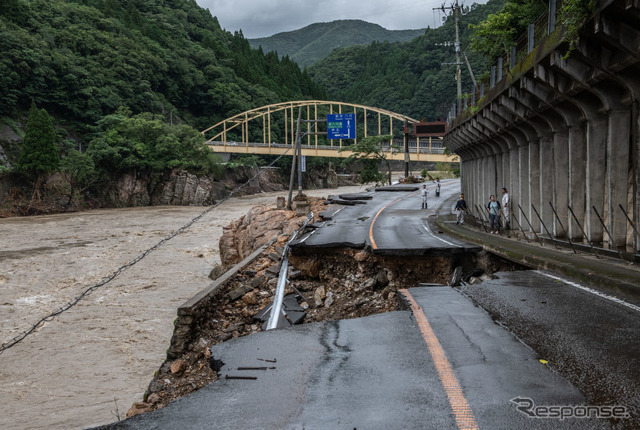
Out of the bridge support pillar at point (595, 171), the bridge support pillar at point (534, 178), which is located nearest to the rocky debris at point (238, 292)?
the bridge support pillar at point (595, 171)

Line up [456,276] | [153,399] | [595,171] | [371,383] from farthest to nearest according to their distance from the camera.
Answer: [456,276] → [595,171] → [153,399] → [371,383]

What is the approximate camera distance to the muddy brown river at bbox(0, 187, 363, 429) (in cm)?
1115

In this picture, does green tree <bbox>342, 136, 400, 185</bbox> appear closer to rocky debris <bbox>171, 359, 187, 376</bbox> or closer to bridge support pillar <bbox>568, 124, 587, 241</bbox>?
bridge support pillar <bbox>568, 124, 587, 241</bbox>

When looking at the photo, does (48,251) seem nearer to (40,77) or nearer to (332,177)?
(40,77)

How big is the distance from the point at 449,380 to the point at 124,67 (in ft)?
322

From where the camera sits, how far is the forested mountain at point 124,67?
241ft

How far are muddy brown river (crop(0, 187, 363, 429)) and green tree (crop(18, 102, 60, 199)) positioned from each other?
51.7ft

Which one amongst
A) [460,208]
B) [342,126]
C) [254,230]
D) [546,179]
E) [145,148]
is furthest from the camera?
[145,148]

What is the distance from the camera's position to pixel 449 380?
4898 mm

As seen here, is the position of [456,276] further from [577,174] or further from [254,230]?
[254,230]

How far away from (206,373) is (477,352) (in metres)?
3.49

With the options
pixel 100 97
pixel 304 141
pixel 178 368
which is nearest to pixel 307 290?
pixel 178 368

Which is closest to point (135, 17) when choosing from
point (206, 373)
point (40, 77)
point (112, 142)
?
point (40, 77)

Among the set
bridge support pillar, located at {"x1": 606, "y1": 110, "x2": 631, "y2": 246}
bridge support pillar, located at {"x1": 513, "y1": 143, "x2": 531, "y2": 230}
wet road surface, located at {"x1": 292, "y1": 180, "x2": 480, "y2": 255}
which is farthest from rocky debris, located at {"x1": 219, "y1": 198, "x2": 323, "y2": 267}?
bridge support pillar, located at {"x1": 606, "y1": 110, "x2": 631, "y2": 246}
